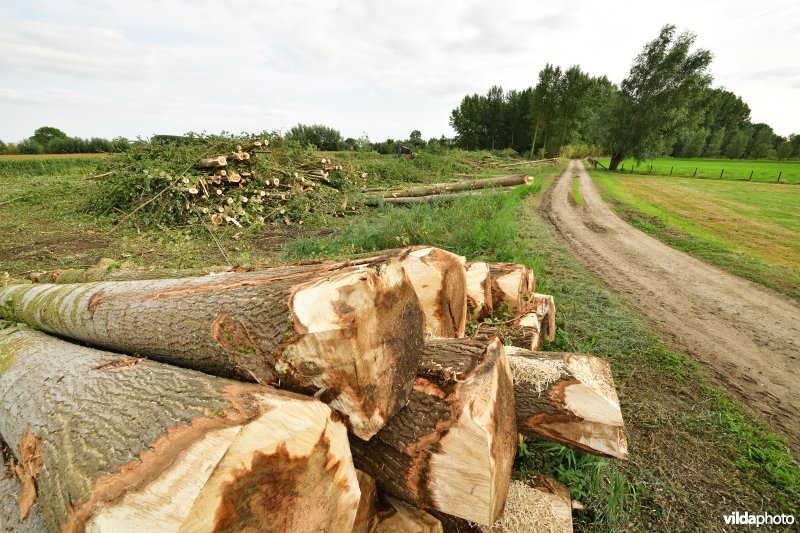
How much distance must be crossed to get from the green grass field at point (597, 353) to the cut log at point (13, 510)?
2.51 metres

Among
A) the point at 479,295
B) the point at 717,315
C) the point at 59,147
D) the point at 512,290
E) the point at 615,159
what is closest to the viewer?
the point at 479,295

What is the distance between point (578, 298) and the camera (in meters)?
4.76

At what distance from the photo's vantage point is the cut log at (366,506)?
1602mm

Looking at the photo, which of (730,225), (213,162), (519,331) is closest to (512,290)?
(519,331)

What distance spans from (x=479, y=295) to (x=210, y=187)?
27.1ft

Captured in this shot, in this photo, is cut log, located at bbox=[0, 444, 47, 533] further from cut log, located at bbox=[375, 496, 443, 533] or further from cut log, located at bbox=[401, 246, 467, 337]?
cut log, located at bbox=[401, 246, 467, 337]

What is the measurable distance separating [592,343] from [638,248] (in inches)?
194

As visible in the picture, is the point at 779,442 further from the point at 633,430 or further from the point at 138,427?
the point at 138,427

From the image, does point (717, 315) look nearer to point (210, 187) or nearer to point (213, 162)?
point (213, 162)

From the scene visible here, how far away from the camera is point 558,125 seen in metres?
43.2

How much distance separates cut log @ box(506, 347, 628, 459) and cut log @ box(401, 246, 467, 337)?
709mm

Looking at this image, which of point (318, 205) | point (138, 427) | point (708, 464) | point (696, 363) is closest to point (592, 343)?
Result: point (696, 363)

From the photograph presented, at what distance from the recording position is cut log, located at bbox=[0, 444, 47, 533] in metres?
1.37

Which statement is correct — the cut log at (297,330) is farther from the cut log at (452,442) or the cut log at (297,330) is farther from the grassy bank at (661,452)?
the grassy bank at (661,452)
